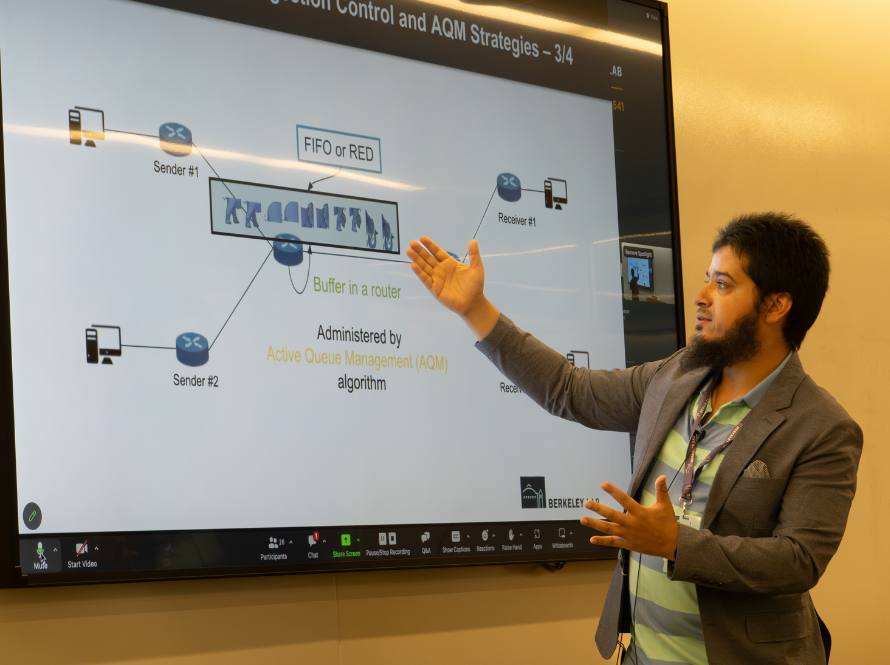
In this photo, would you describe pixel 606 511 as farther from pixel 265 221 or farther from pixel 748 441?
pixel 265 221

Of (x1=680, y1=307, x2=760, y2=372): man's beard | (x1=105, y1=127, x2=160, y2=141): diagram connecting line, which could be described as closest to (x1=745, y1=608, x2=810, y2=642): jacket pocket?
(x1=680, y1=307, x2=760, y2=372): man's beard

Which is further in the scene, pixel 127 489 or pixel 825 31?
pixel 825 31

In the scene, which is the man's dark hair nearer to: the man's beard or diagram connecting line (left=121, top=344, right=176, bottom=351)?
the man's beard

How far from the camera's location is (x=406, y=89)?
2928mm

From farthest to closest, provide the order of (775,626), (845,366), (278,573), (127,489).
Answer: (845,366) < (278,573) < (127,489) < (775,626)

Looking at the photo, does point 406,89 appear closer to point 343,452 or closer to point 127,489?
point 343,452

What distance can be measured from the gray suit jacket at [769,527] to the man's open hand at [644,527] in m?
0.03

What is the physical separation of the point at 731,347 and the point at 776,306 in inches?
5.7

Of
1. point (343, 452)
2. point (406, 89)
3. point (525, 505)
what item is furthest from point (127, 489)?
point (406, 89)

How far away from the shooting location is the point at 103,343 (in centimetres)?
234

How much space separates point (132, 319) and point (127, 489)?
36 cm

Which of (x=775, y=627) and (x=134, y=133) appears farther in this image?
(x=134, y=133)

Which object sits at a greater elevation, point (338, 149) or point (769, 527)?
point (338, 149)

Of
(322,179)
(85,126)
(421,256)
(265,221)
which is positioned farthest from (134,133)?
(421,256)
